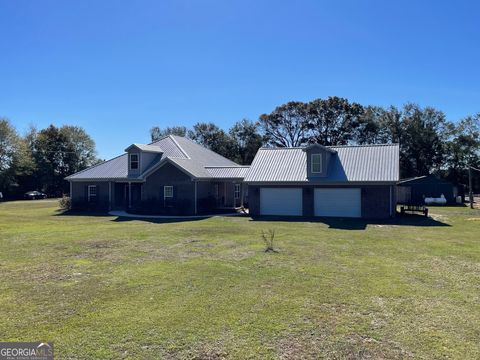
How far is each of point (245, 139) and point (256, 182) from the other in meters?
40.6

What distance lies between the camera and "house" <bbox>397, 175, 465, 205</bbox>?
42000mm

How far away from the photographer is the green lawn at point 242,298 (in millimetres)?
5895

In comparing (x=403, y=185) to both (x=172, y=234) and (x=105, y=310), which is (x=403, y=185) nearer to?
(x=172, y=234)

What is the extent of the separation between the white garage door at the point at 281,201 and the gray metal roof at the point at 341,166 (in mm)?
863

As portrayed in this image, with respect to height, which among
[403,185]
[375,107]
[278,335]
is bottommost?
[278,335]

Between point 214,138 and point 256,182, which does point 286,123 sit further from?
point 256,182

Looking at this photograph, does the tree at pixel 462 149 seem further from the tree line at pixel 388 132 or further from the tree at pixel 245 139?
the tree at pixel 245 139

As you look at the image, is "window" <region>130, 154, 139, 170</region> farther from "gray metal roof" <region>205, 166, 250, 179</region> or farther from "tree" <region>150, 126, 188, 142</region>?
"tree" <region>150, 126, 188, 142</region>

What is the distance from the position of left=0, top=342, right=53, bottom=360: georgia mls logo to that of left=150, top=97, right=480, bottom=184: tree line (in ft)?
192

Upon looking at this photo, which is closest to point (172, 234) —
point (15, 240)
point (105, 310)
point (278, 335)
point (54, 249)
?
point (54, 249)

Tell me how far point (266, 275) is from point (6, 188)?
60.1m

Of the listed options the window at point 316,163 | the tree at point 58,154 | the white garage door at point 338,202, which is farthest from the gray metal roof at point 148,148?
the tree at point 58,154

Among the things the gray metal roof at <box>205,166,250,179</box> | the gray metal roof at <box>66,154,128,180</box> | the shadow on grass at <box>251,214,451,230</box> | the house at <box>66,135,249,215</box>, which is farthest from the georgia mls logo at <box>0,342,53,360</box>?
the gray metal roof at <box>66,154,128,180</box>

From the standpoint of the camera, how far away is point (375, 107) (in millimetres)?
60875
